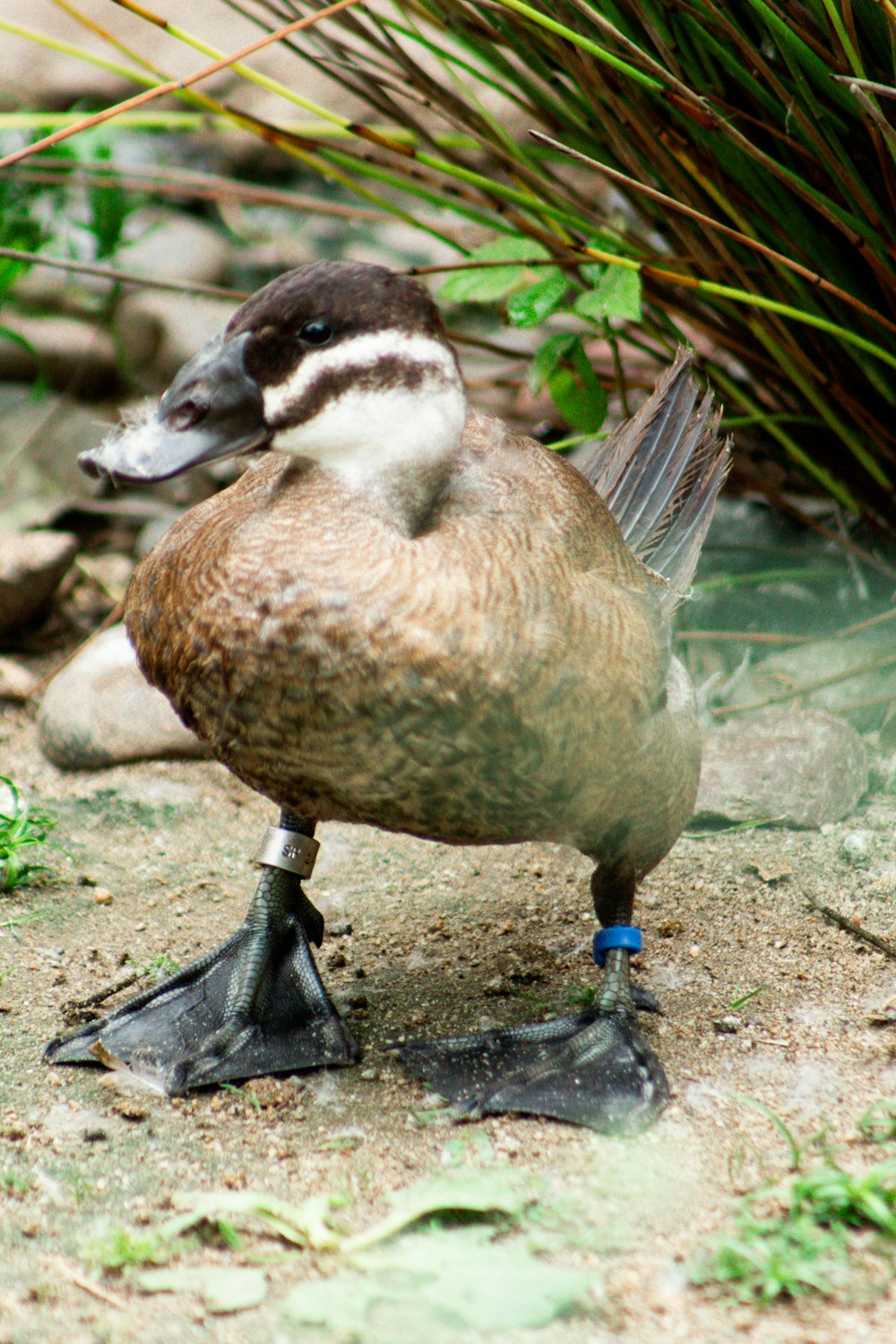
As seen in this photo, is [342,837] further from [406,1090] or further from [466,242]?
[466,242]

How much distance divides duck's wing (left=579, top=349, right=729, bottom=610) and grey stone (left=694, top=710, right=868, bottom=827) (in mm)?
617

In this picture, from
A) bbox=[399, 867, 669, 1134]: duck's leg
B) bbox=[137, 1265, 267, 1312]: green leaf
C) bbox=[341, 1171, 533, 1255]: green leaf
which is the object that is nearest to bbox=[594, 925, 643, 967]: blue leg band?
bbox=[399, 867, 669, 1134]: duck's leg

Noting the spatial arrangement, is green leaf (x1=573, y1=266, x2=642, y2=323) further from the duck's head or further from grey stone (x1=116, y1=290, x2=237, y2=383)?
grey stone (x1=116, y1=290, x2=237, y2=383)

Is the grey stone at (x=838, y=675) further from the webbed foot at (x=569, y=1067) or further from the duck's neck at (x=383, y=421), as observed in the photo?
the duck's neck at (x=383, y=421)

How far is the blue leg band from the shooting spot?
8.53 ft

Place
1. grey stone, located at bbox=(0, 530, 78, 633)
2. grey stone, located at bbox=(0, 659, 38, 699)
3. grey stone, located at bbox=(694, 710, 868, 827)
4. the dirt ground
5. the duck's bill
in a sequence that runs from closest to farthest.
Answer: the dirt ground → the duck's bill → grey stone, located at bbox=(694, 710, 868, 827) → grey stone, located at bbox=(0, 659, 38, 699) → grey stone, located at bbox=(0, 530, 78, 633)

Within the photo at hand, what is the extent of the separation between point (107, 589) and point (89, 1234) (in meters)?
3.00

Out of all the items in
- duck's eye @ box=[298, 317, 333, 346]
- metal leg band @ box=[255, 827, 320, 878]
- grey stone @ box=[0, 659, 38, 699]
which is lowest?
grey stone @ box=[0, 659, 38, 699]

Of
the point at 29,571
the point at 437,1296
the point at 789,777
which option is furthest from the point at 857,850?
the point at 29,571

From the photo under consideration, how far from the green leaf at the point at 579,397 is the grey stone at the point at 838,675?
3.03ft

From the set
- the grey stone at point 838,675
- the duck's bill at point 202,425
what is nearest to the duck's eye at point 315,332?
the duck's bill at point 202,425

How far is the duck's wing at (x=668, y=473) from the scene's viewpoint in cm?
308

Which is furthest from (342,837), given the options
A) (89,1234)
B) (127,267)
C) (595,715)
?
(127,267)

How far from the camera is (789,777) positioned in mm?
3342
